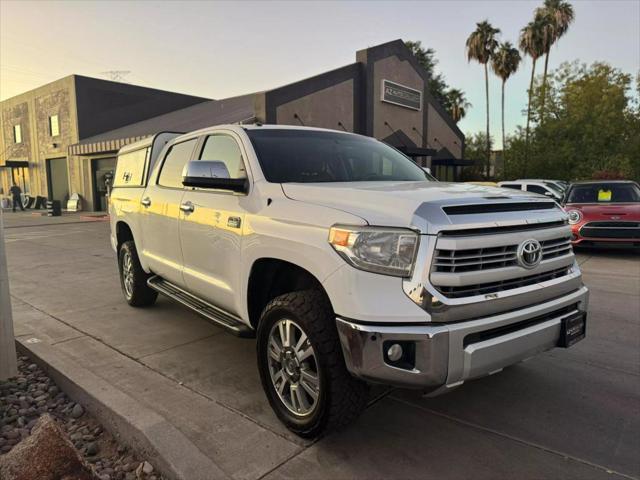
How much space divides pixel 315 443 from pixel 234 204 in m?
1.71

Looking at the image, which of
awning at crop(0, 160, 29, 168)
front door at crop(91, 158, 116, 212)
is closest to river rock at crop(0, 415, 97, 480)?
front door at crop(91, 158, 116, 212)

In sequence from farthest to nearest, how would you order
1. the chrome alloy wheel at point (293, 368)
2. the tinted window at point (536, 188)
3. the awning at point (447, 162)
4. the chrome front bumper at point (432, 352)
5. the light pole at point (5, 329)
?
the awning at point (447, 162), the tinted window at point (536, 188), the light pole at point (5, 329), the chrome alloy wheel at point (293, 368), the chrome front bumper at point (432, 352)

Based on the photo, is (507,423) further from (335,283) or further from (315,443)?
(335,283)

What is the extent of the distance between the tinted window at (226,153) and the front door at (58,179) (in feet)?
96.2

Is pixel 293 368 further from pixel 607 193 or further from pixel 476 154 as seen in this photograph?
pixel 476 154

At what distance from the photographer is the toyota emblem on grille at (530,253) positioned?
107 inches

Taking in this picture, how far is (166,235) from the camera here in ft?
15.0

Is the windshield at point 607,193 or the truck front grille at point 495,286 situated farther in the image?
the windshield at point 607,193

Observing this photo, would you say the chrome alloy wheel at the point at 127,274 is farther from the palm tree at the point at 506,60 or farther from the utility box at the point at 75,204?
the palm tree at the point at 506,60

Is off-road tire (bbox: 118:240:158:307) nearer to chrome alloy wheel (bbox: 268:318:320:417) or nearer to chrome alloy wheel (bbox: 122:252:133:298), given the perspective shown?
chrome alloy wheel (bbox: 122:252:133:298)

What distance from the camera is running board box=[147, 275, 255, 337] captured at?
3.46 metres

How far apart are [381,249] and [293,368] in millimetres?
973

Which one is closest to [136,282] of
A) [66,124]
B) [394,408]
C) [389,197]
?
[394,408]

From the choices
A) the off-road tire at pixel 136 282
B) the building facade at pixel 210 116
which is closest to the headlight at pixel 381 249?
the off-road tire at pixel 136 282
